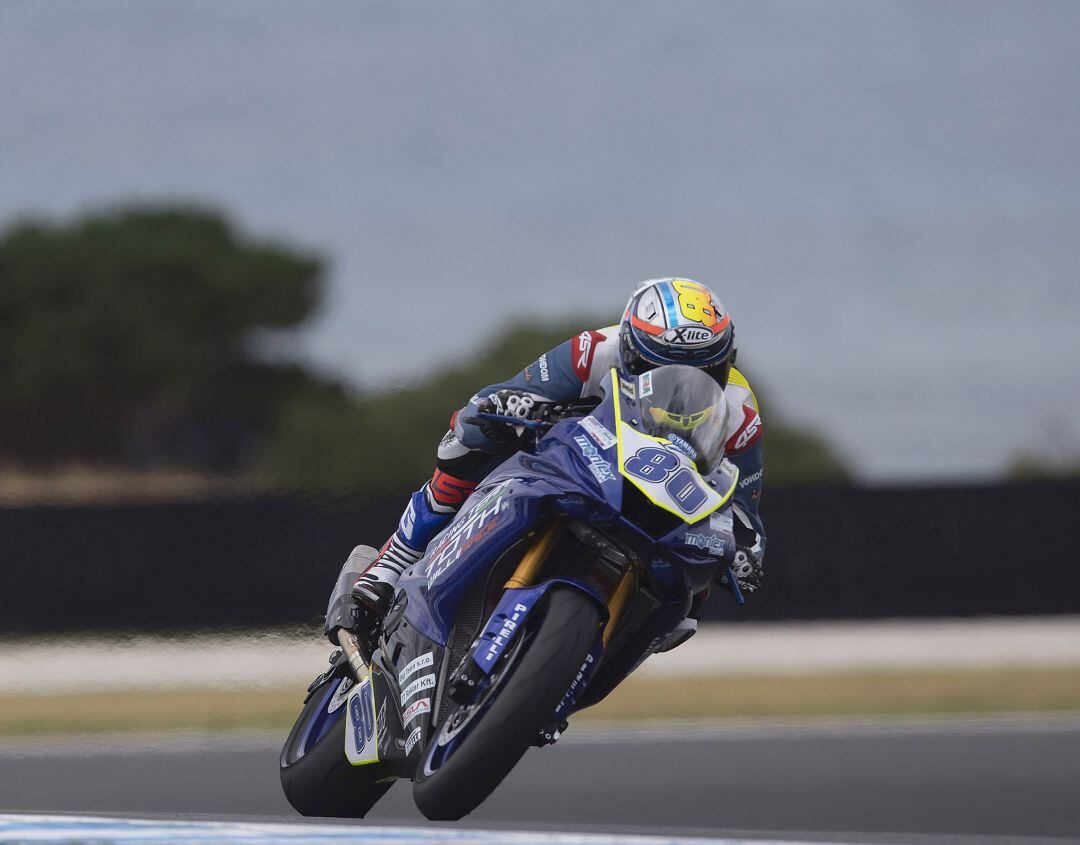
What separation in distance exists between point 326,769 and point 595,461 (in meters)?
1.44

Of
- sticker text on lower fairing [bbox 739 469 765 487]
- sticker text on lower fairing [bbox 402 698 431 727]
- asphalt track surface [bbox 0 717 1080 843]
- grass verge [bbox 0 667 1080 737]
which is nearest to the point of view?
sticker text on lower fairing [bbox 402 698 431 727]

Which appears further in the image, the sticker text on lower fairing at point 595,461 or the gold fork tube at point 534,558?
the gold fork tube at point 534,558

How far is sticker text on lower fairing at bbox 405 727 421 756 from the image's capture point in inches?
166

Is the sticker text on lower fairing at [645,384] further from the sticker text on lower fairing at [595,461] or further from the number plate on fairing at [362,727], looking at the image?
the number plate on fairing at [362,727]

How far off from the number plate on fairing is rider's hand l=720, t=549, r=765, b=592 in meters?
1.07

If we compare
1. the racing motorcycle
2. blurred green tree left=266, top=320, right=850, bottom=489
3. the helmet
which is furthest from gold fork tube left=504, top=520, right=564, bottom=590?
blurred green tree left=266, top=320, right=850, bottom=489

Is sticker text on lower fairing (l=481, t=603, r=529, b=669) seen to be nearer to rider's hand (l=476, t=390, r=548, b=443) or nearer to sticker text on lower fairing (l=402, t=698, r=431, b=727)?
sticker text on lower fairing (l=402, t=698, r=431, b=727)

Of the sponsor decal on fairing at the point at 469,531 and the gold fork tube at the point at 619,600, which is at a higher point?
the sponsor decal on fairing at the point at 469,531

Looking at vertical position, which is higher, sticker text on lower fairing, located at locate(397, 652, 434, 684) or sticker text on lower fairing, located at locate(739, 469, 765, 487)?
sticker text on lower fairing, located at locate(739, 469, 765, 487)

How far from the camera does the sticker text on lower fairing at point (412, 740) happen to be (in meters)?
4.21

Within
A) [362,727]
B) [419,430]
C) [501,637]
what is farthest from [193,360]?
[501,637]

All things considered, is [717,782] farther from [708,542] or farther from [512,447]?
[708,542]

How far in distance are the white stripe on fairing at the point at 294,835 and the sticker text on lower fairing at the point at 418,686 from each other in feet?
1.24

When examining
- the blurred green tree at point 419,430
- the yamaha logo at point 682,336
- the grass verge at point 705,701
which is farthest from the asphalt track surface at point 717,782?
the blurred green tree at point 419,430
